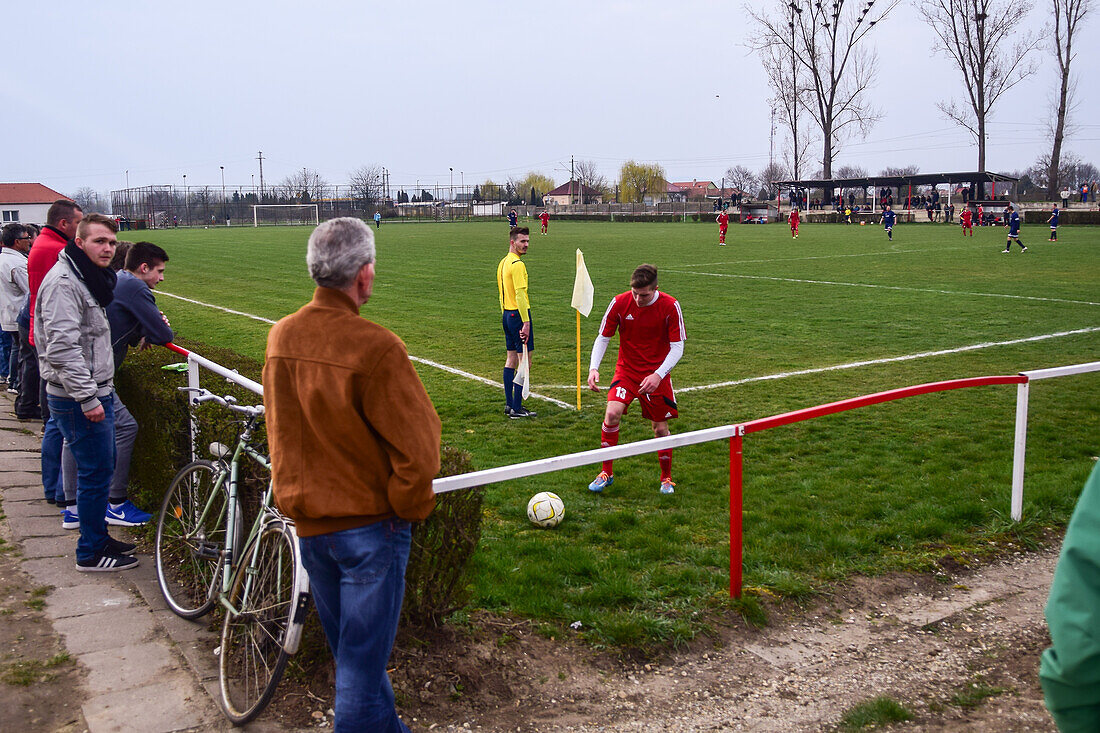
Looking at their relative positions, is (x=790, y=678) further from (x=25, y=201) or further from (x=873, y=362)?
(x=25, y=201)

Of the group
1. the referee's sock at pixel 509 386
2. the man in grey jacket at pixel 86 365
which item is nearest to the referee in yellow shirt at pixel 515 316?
the referee's sock at pixel 509 386

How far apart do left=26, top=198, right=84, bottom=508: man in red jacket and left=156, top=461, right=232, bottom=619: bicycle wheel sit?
1.44m

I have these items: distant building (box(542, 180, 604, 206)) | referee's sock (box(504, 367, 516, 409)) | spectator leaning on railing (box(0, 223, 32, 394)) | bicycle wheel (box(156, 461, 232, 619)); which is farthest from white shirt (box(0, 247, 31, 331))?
distant building (box(542, 180, 604, 206))

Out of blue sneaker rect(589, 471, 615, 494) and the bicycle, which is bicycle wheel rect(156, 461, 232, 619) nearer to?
the bicycle

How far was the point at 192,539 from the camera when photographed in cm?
464

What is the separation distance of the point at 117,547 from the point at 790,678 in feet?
12.3

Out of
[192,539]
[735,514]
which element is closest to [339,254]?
[192,539]

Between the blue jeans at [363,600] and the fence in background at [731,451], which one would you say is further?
the fence in background at [731,451]

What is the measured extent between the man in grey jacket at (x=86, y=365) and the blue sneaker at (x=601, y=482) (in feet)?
10.4

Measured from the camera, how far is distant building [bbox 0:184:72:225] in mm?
77931

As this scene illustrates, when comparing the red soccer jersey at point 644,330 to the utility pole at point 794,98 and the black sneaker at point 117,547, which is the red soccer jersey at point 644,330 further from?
the utility pole at point 794,98

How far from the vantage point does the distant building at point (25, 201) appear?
77.9m

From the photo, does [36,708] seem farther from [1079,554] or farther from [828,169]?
[828,169]

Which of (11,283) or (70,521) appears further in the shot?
(11,283)
